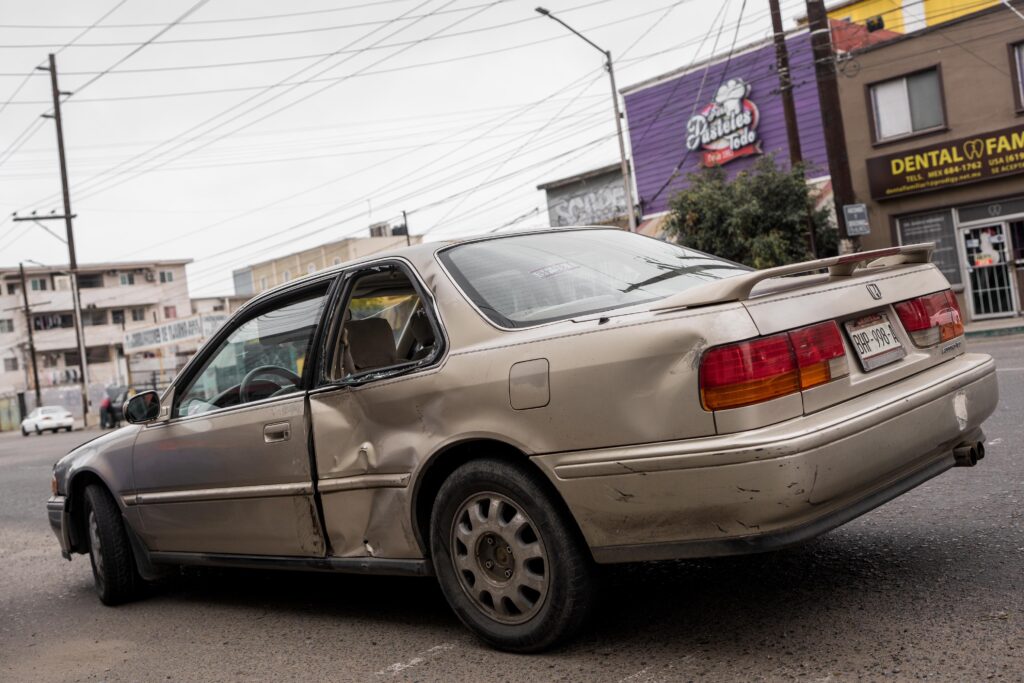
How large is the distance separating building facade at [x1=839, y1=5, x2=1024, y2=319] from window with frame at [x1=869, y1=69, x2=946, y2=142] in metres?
0.02

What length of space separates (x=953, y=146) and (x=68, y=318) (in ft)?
235

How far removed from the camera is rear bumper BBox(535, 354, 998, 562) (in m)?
3.08

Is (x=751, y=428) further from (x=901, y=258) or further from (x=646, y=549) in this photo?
(x=901, y=258)

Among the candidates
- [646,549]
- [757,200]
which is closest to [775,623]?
[646,549]

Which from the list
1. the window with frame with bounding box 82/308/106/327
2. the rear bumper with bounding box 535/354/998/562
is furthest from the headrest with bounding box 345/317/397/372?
the window with frame with bounding box 82/308/106/327

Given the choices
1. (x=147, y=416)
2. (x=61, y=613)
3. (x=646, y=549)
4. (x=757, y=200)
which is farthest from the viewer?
(x=757, y=200)

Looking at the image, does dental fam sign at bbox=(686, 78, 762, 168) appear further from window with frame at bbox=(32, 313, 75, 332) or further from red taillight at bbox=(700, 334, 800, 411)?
window with frame at bbox=(32, 313, 75, 332)

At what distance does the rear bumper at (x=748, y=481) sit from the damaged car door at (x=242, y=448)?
4.75 ft

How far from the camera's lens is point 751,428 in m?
3.12

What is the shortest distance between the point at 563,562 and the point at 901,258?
200 cm

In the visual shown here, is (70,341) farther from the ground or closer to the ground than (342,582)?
farther from the ground

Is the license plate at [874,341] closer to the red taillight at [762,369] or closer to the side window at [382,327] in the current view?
the red taillight at [762,369]

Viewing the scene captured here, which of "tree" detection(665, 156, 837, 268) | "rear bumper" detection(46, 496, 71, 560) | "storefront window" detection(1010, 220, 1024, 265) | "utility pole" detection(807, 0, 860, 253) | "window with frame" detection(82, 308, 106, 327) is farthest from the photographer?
"window with frame" detection(82, 308, 106, 327)

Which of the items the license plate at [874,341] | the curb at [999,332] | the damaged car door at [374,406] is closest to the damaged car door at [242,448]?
the damaged car door at [374,406]
